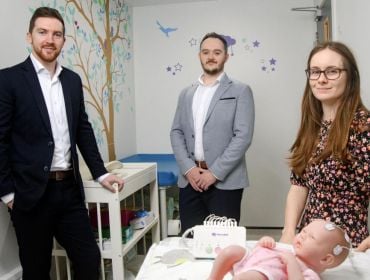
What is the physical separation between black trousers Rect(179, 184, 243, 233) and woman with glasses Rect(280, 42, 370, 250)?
853 millimetres

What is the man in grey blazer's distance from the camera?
2148 millimetres

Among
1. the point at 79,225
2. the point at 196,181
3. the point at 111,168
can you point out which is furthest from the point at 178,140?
the point at 79,225

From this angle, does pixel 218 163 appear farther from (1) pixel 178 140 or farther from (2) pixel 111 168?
(2) pixel 111 168

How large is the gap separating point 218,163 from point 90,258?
86 centimetres

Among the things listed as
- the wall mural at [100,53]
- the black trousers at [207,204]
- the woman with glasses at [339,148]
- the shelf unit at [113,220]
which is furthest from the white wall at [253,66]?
the woman with glasses at [339,148]

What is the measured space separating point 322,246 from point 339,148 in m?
0.36

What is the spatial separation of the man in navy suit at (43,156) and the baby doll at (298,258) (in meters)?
1.04

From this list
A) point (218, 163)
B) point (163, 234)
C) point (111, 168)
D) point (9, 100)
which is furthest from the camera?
point (163, 234)

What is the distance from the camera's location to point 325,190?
49.5 inches

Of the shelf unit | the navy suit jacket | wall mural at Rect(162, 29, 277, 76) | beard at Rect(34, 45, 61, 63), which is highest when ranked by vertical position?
wall mural at Rect(162, 29, 277, 76)

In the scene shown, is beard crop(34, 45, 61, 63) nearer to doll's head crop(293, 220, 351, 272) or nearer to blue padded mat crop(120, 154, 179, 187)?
blue padded mat crop(120, 154, 179, 187)

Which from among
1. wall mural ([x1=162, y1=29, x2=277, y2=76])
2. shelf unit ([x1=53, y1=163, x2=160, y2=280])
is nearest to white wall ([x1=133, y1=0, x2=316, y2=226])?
wall mural ([x1=162, y1=29, x2=277, y2=76])

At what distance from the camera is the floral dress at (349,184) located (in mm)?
1174

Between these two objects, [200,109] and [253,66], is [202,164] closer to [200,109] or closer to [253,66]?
[200,109]
